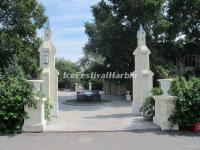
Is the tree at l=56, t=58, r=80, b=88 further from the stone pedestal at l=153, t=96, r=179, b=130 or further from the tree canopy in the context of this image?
the stone pedestal at l=153, t=96, r=179, b=130

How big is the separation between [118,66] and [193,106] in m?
19.5

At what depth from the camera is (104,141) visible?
9477mm

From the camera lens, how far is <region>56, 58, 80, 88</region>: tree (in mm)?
64562

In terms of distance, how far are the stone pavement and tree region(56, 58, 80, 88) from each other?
168 ft

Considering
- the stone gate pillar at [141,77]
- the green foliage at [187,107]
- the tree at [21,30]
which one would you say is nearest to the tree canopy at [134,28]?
the tree at [21,30]

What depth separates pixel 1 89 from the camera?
35.6ft

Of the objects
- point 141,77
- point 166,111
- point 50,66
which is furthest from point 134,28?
point 166,111

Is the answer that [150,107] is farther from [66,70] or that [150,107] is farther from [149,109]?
[66,70]

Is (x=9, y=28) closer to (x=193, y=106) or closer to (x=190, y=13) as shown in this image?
(x=190, y=13)

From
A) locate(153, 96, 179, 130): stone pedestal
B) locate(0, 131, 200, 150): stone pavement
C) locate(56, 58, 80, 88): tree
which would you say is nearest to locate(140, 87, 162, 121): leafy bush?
locate(153, 96, 179, 130): stone pedestal

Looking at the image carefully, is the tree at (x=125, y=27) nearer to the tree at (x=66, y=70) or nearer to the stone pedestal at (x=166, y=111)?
the stone pedestal at (x=166, y=111)

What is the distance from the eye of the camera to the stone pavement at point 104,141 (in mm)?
8727

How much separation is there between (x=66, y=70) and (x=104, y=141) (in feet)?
205

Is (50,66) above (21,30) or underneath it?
underneath
